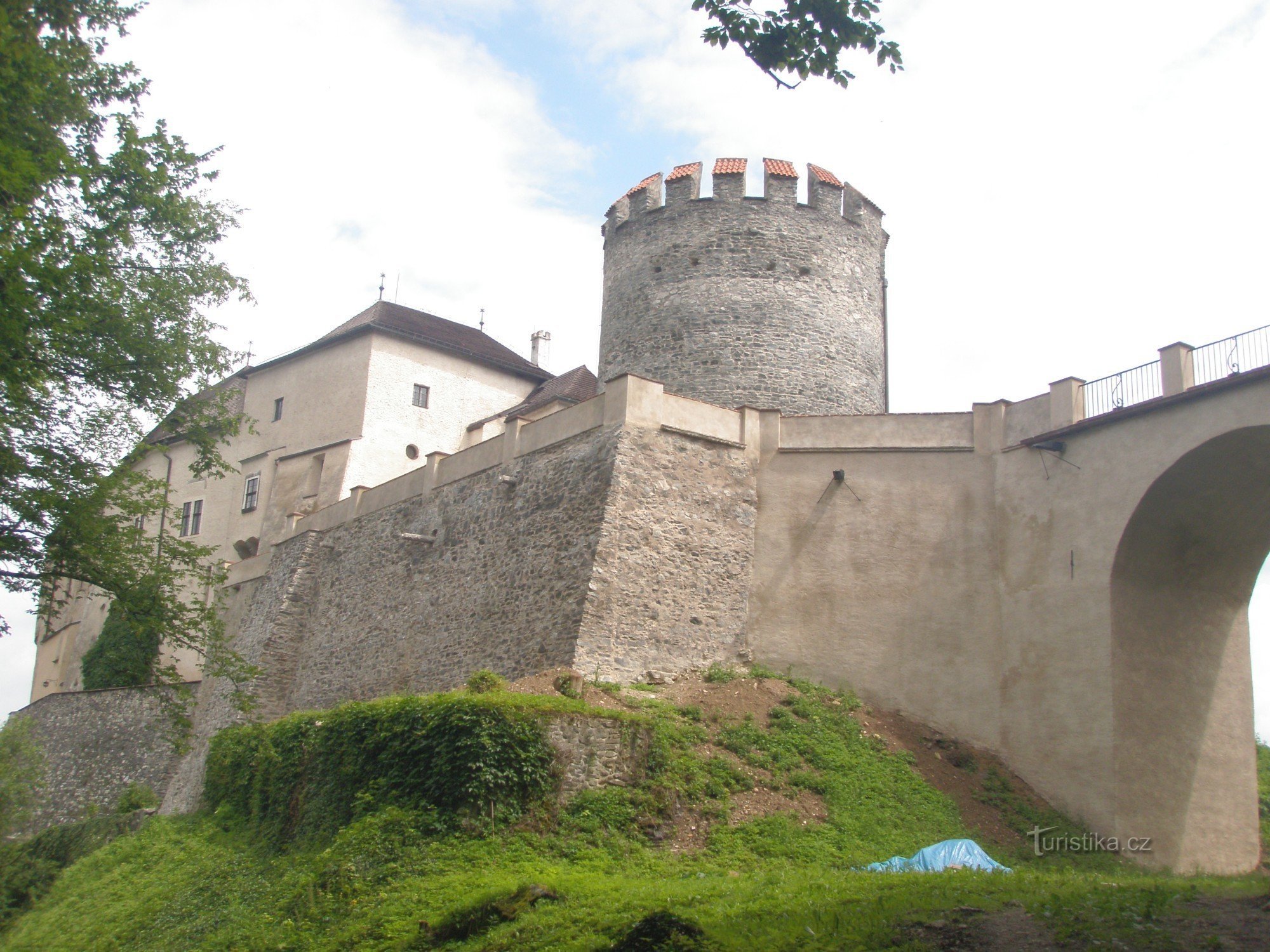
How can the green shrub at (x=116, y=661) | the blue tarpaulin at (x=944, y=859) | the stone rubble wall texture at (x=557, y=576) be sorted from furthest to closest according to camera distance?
the green shrub at (x=116, y=661) < the stone rubble wall texture at (x=557, y=576) < the blue tarpaulin at (x=944, y=859)

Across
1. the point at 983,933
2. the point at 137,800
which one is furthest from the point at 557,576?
the point at 137,800

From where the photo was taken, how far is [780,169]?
28.1 meters

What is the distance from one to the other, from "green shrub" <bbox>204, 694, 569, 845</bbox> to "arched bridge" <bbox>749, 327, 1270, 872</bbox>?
21.1 ft

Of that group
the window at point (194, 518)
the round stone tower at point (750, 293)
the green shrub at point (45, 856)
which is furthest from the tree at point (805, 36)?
the window at point (194, 518)

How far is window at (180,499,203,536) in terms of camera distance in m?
39.9

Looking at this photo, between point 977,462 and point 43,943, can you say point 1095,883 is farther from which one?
point 43,943

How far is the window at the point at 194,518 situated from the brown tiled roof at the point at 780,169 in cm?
2224

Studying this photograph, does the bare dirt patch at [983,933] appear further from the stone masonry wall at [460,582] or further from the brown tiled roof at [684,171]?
the brown tiled roof at [684,171]

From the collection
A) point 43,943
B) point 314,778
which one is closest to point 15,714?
point 43,943

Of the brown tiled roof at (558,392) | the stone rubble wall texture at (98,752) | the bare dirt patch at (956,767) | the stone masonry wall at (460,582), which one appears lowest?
the stone rubble wall texture at (98,752)

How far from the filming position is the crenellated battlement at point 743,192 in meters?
27.9

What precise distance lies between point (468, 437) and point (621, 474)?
608 inches

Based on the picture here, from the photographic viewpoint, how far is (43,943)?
1997 centimetres

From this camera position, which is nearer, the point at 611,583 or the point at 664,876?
the point at 664,876
